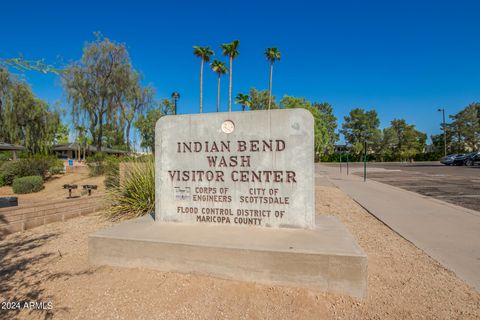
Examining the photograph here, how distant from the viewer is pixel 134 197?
5844mm

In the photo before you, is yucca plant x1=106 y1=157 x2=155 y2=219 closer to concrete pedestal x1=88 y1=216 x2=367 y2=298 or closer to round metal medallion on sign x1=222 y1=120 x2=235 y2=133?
concrete pedestal x1=88 y1=216 x2=367 y2=298

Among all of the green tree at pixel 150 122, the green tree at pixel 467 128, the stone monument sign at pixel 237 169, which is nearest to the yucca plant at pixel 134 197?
the stone monument sign at pixel 237 169

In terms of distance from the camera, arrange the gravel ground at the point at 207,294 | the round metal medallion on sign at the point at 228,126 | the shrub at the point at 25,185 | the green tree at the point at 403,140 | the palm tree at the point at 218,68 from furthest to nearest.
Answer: the green tree at the point at 403,140 < the palm tree at the point at 218,68 < the shrub at the point at 25,185 < the round metal medallion on sign at the point at 228,126 < the gravel ground at the point at 207,294

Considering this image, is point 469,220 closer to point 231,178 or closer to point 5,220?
point 231,178

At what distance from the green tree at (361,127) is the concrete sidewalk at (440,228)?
2439 inches

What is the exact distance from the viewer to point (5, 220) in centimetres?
509

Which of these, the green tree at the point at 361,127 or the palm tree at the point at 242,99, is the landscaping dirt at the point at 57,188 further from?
the green tree at the point at 361,127

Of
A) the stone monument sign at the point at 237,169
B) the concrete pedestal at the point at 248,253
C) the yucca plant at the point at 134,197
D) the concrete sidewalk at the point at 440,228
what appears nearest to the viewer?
the concrete pedestal at the point at 248,253

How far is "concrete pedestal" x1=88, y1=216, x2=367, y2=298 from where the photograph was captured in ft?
9.18

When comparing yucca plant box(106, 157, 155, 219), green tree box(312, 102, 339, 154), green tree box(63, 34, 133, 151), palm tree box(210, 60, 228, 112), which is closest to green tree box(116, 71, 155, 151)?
green tree box(63, 34, 133, 151)

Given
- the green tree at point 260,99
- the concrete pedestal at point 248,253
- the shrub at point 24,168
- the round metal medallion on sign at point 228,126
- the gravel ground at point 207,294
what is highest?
the green tree at point 260,99

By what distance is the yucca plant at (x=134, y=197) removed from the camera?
5.71 m

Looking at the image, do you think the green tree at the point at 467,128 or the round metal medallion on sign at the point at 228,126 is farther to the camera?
the green tree at the point at 467,128

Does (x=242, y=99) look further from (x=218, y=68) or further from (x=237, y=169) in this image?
(x=237, y=169)
